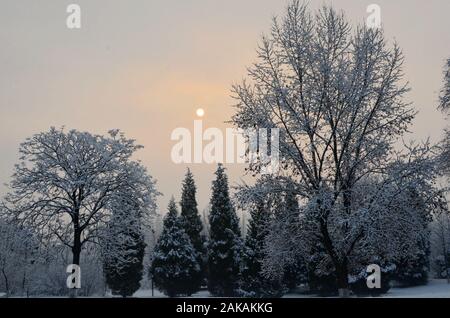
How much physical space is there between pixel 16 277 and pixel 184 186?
21.2m

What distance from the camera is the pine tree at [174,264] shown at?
4806 centimetres

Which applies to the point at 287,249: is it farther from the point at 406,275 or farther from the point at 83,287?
the point at 83,287

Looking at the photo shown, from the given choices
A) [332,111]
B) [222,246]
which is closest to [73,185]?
[332,111]

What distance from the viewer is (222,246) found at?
4694cm

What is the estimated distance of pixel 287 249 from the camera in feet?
54.3

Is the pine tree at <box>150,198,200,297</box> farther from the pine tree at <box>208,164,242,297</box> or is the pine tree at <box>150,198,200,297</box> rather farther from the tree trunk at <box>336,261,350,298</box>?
the tree trunk at <box>336,261,350,298</box>

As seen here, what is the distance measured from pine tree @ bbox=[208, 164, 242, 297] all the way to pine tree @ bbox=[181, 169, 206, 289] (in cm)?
409

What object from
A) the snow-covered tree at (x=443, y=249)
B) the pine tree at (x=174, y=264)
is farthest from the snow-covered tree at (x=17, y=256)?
the snow-covered tree at (x=443, y=249)

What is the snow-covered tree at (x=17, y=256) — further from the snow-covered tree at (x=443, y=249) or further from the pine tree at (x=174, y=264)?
the snow-covered tree at (x=443, y=249)

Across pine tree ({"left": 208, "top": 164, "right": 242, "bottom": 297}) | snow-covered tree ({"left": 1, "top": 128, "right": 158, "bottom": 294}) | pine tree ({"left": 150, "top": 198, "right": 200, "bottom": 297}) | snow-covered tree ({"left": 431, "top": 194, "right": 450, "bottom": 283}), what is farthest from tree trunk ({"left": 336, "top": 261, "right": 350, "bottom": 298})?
snow-covered tree ({"left": 431, "top": 194, "right": 450, "bottom": 283})

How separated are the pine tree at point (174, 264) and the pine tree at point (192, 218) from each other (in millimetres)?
1938

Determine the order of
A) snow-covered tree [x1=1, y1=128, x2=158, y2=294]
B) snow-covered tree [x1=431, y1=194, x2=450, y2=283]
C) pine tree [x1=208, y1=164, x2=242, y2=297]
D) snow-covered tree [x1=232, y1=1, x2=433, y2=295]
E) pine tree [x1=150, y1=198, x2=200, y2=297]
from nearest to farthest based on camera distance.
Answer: snow-covered tree [x1=232, y1=1, x2=433, y2=295], snow-covered tree [x1=1, y1=128, x2=158, y2=294], pine tree [x1=208, y1=164, x2=242, y2=297], pine tree [x1=150, y1=198, x2=200, y2=297], snow-covered tree [x1=431, y1=194, x2=450, y2=283]

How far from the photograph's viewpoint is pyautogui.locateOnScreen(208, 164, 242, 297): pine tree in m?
46.5
